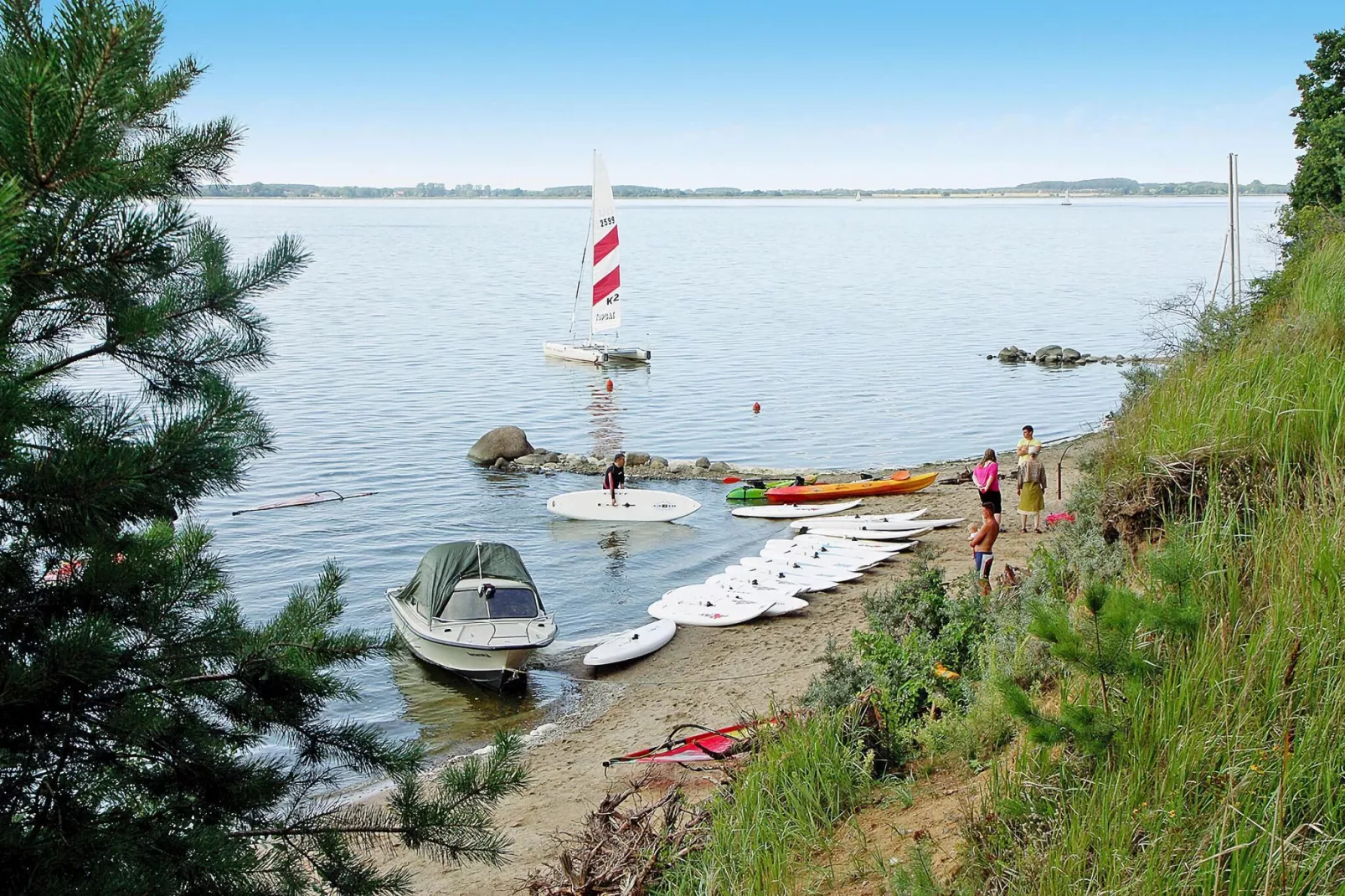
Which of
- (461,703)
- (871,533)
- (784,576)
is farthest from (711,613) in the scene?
(871,533)

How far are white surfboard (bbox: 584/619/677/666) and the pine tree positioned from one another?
1108 cm

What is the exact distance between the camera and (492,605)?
1631 centimetres

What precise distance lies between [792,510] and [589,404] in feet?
59.9

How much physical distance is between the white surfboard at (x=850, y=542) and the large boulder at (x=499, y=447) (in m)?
12.7

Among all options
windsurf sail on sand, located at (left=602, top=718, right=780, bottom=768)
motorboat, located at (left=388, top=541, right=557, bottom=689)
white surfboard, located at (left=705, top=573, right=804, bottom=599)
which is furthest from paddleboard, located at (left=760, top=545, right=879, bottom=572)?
windsurf sail on sand, located at (left=602, top=718, right=780, bottom=768)

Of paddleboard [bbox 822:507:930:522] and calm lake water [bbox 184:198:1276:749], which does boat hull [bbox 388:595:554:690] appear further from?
paddleboard [bbox 822:507:930:522]

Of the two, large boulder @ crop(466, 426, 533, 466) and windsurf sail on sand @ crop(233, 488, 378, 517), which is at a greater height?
large boulder @ crop(466, 426, 533, 466)

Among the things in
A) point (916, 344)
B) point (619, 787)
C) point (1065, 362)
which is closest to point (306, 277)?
point (916, 344)

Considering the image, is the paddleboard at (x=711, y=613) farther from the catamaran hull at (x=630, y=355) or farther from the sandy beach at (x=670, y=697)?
Answer: the catamaran hull at (x=630, y=355)

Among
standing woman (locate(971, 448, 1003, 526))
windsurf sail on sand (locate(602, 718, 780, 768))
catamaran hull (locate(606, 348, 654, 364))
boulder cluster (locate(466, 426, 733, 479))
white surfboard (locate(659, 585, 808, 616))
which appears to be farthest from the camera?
catamaran hull (locate(606, 348, 654, 364))

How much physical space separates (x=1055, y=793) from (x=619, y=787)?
22.3 feet

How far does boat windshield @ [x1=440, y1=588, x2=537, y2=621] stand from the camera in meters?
16.2

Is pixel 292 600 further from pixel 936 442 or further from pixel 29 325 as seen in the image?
pixel 936 442

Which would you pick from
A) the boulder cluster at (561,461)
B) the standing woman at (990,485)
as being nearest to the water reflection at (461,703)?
the standing woman at (990,485)
